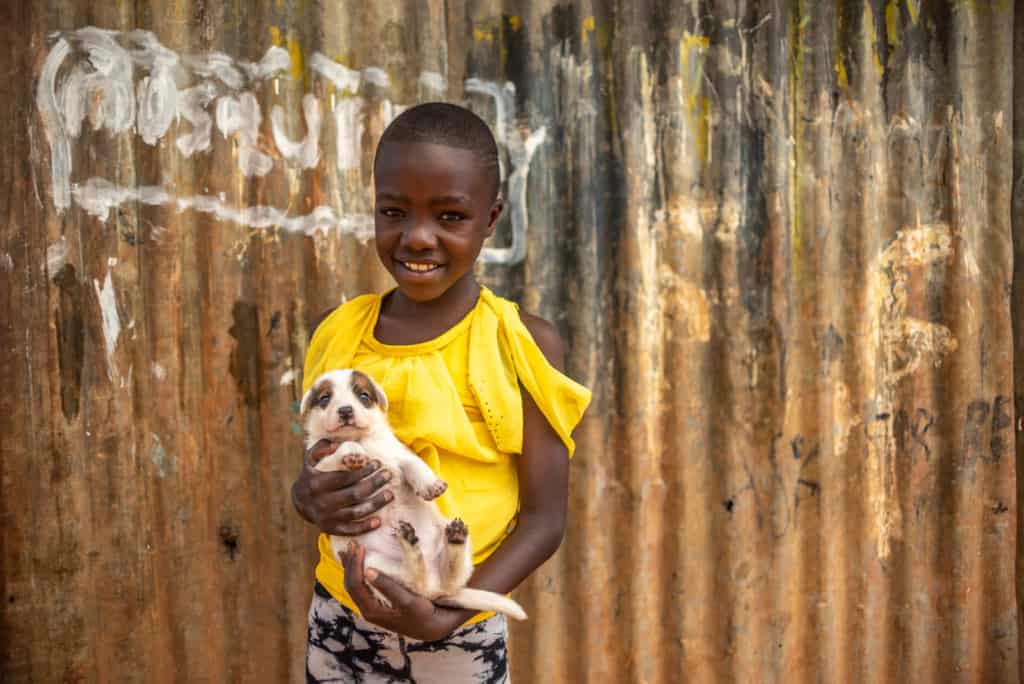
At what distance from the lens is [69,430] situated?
2.67 metres

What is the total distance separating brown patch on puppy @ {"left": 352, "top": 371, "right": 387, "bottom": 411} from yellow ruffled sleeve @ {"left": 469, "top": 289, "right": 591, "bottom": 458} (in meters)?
0.20

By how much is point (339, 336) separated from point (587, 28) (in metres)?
1.56

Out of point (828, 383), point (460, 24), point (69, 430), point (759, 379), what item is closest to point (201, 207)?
point (69, 430)

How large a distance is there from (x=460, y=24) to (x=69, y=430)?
1882 millimetres

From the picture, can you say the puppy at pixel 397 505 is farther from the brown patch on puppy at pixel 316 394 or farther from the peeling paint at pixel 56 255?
the peeling paint at pixel 56 255

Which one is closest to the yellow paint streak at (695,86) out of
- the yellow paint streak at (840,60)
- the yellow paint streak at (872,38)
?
the yellow paint streak at (840,60)

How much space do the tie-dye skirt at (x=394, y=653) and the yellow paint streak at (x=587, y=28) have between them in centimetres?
196

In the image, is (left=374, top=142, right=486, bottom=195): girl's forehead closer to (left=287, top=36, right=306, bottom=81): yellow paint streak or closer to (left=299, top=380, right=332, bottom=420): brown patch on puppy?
(left=299, top=380, right=332, bottom=420): brown patch on puppy

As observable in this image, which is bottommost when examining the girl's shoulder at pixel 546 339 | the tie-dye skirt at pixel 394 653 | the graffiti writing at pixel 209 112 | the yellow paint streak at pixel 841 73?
the tie-dye skirt at pixel 394 653

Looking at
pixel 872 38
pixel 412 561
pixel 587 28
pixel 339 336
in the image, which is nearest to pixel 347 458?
pixel 412 561

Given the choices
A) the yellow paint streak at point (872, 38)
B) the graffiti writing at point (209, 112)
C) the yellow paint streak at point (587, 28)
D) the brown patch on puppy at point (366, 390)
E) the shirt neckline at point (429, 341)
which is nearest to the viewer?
the brown patch on puppy at point (366, 390)

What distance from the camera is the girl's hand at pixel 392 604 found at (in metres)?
1.57

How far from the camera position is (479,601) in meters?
1.65

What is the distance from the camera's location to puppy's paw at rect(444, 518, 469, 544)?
1.56 m
